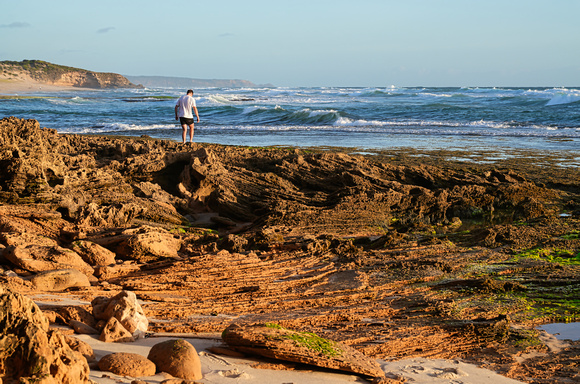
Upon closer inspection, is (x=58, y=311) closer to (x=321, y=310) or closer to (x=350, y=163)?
(x=321, y=310)

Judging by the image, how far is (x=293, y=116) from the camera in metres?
28.6

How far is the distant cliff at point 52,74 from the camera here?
83.6 meters

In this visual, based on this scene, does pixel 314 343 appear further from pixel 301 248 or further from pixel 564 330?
pixel 301 248

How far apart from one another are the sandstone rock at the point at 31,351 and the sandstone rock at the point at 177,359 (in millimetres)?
458

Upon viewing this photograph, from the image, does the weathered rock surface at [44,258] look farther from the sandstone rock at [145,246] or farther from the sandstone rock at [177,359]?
the sandstone rock at [177,359]

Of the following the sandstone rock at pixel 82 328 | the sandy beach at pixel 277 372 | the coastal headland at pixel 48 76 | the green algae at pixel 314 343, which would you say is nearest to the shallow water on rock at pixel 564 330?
the sandy beach at pixel 277 372

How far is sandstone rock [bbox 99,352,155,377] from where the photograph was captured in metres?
2.69

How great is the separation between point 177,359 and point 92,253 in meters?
2.85

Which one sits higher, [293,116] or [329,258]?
[293,116]

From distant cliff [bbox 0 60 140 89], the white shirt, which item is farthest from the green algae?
distant cliff [bbox 0 60 140 89]

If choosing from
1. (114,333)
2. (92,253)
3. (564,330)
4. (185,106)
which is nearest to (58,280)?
(92,253)

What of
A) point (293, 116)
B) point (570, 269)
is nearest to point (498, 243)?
point (570, 269)

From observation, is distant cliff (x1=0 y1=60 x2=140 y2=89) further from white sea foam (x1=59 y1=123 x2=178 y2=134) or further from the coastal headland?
white sea foam (x1=59 y1=123 x2=178 y2=134)

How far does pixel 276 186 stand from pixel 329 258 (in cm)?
314
